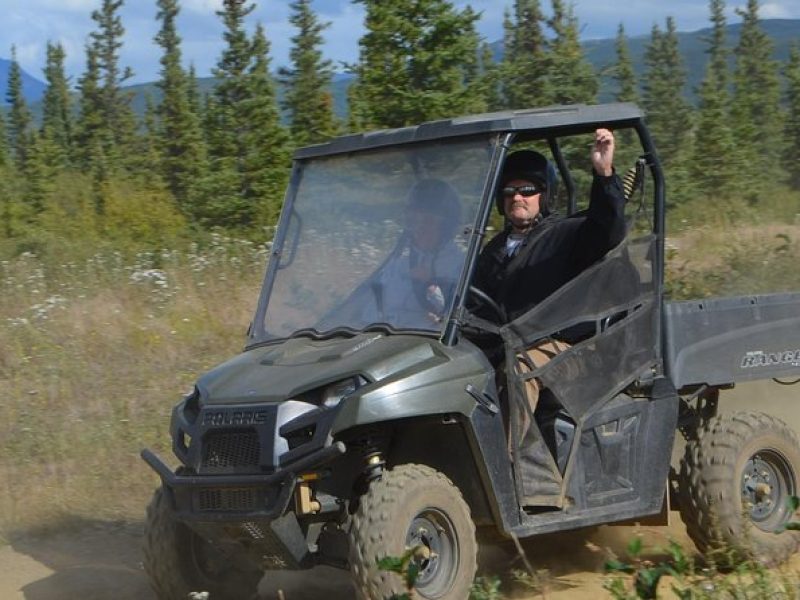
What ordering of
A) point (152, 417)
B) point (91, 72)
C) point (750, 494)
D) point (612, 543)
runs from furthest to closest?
1. point (91, 72)
2. point (152, 417)
3. point (612, 543)
4. point (750, 494)

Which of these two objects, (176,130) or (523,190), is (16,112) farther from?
(523,190)

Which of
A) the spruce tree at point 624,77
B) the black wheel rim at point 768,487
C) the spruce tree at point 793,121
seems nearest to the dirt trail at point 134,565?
the black wheel rim at point 768,487

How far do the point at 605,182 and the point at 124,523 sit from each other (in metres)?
3.90

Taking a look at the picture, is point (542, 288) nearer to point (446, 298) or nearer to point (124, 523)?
point (446, 298)

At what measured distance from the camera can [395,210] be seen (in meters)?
6.31

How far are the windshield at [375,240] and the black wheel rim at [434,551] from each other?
2.81ft

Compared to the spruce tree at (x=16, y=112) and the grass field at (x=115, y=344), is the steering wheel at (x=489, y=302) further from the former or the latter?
the spruce tree at (x=16, y=112)

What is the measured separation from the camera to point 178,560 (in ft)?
19.9

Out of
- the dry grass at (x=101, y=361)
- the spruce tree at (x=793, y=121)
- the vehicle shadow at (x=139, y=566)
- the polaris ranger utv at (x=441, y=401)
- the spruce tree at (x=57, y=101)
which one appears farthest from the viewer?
the spruce tree at (x=57, y=101)

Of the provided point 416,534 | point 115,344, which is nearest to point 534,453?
point 416,534

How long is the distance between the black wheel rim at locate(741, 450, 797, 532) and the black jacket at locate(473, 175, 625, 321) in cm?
149

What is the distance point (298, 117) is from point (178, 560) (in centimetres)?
3421

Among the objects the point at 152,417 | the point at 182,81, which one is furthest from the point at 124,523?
the point at 182,81

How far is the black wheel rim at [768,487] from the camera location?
695 cm
